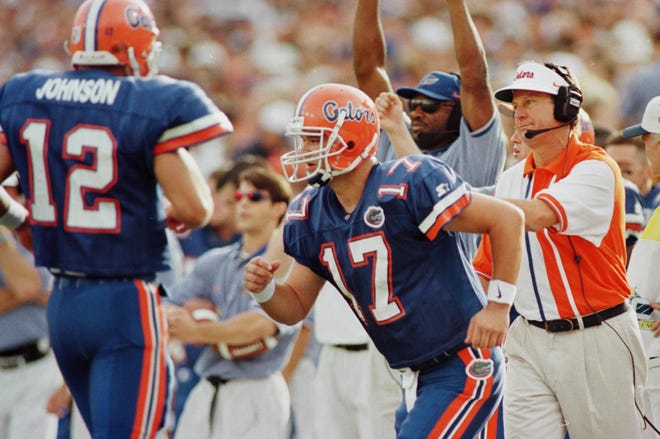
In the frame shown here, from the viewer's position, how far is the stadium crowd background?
42.7 feet

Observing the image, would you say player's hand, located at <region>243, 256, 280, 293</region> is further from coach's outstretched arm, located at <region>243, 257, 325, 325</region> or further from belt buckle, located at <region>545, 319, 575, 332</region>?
belt buckle, located at <region>545, 319, 575, 332</region>

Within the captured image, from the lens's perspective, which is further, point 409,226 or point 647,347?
point 647,347

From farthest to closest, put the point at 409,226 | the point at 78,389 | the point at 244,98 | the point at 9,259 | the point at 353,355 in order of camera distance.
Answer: the point at 244,98 → the point at 353,355 → the point at 9,259 → the point at 78,389 → the point at 409,226

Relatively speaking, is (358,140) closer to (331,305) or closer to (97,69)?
(97,69)

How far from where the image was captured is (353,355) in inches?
284

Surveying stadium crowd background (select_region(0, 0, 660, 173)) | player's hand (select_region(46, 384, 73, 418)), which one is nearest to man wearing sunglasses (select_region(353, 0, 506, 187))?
player's hand (select_region(46, 384, 73, 418))

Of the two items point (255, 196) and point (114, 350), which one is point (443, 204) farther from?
point (255, 196)

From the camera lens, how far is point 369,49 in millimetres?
6109

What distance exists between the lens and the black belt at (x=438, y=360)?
174 inches

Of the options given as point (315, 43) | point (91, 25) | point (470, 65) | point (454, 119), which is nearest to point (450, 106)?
point (454, 119)

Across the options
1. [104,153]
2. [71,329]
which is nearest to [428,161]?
[104,153]

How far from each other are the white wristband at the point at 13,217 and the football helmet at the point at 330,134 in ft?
4.29

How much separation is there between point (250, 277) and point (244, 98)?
10538 millimetres

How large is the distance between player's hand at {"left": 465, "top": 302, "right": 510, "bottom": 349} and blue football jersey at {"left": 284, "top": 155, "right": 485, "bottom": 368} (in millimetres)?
188
